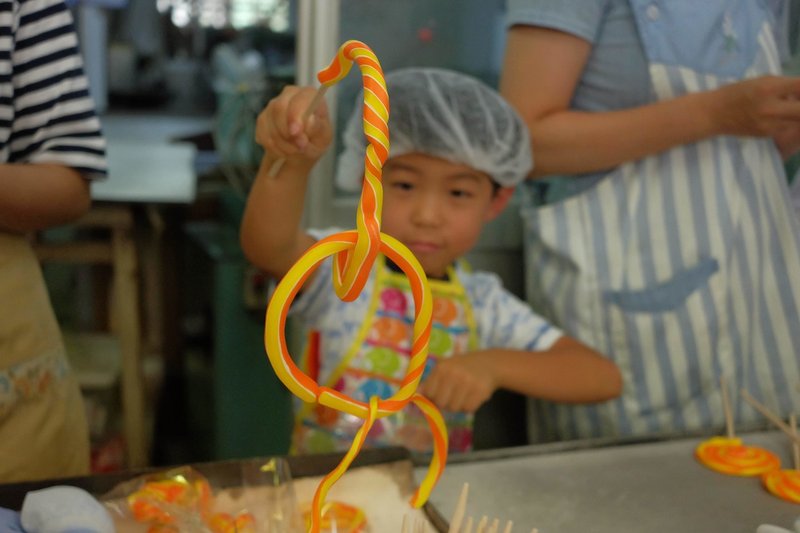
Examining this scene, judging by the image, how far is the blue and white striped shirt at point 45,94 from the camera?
0.92 metres

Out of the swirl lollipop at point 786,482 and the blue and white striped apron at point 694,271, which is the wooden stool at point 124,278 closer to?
the blue and white striped apron at point 694,271

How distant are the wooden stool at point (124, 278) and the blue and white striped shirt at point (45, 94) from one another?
3.46 feet

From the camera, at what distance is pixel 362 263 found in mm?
568

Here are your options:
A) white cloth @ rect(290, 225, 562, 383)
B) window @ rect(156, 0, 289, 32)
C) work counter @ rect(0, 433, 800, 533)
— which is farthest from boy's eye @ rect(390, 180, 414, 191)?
window @ rect(156, 0, 289, 32)

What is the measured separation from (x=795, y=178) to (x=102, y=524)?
110cm

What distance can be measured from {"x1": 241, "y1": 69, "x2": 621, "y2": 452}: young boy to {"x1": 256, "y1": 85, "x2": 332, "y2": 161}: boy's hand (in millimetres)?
145

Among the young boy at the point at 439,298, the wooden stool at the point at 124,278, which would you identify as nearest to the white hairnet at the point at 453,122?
the young boy at the point at 439,298

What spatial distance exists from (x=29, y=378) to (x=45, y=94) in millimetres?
334

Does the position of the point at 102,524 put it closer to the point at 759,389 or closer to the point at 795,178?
the point at 759,389

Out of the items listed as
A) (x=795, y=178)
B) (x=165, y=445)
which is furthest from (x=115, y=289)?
(x=795, y=178)

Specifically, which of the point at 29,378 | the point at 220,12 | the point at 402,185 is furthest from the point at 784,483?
the point at 220,12

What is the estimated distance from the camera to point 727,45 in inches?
45.4

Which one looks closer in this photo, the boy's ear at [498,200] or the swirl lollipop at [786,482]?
the swirl lollipop at [786,482]

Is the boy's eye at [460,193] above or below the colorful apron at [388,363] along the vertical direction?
above
